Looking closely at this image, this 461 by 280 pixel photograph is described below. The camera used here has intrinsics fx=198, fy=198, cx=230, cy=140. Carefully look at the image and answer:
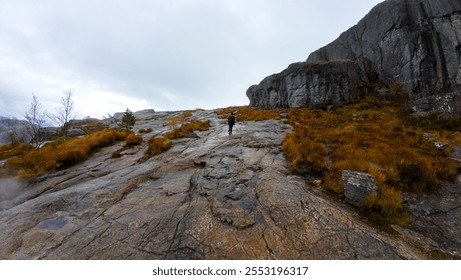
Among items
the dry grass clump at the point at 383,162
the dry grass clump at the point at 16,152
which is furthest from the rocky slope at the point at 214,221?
the dry grass clump at the point at 16,152

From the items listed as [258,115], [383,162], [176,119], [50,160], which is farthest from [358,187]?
[176,119]

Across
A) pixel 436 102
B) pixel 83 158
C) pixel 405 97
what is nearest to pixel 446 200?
pixel 436 102

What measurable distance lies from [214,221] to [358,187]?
457 cm

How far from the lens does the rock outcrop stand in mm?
23234

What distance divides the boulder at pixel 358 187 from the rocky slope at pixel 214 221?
0.38m

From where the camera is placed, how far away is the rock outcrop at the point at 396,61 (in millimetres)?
23234

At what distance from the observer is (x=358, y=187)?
6211mm

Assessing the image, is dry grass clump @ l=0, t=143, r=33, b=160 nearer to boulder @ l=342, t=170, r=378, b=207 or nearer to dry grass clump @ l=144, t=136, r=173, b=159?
dry grass clump @ l=144, t=136, r=173, b=159

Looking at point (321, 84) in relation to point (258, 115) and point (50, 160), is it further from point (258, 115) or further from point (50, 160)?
point (50, 160)

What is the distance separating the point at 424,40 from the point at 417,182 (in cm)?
2864

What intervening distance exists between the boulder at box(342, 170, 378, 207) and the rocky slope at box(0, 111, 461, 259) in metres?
0.38

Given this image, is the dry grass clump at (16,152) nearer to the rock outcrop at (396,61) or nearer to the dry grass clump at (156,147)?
the dry grass clump at (156,147)

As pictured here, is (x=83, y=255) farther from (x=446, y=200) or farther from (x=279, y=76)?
(x=279, y=76)

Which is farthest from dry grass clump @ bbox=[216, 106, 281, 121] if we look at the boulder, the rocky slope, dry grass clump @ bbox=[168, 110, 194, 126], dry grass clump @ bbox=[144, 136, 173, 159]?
the boulder
